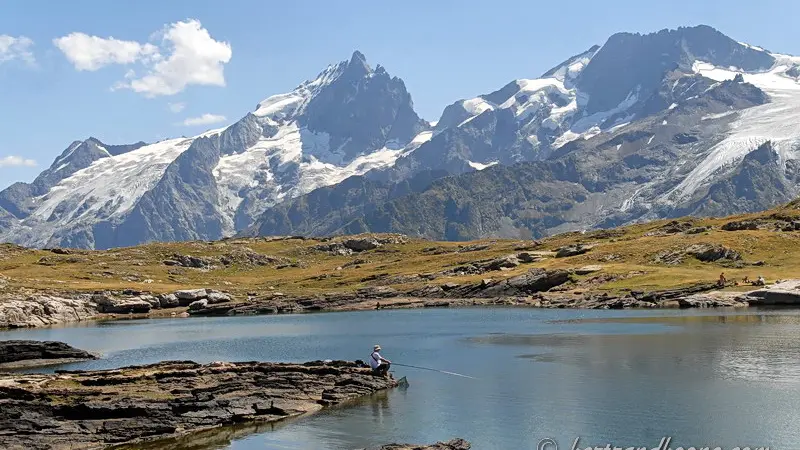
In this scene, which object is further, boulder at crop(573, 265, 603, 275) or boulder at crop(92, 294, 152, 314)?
boulder at crop(573, 265, 603, 275)

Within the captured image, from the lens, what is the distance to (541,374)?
74.3m

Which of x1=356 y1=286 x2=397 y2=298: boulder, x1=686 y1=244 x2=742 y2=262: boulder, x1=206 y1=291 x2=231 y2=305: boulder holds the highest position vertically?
x1=686 y1=244 x2=742 y2=262: boulder

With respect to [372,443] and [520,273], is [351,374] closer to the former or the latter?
[372,443]

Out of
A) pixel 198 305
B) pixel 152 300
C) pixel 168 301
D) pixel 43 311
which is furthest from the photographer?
pixel 168 301

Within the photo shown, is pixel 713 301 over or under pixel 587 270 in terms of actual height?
under

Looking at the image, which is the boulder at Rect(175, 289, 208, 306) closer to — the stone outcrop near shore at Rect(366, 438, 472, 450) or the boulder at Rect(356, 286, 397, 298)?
the boulder at Rect(356, 286, 397, 298)

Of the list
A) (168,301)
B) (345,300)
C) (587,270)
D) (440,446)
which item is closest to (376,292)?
(345,300)

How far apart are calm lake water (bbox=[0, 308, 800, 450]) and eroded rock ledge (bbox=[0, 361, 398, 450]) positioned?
2.09 m

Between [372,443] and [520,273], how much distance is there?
138m

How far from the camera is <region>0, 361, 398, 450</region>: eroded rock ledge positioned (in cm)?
5103

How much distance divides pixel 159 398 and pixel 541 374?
34.4 metres

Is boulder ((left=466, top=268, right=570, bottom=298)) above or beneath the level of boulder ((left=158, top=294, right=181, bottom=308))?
beneath

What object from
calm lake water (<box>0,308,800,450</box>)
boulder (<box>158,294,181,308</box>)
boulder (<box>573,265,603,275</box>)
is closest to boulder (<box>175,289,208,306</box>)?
boulder (<box>158,294,181,308</box>)

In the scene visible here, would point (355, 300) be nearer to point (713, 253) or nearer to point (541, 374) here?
point (713, 253)
